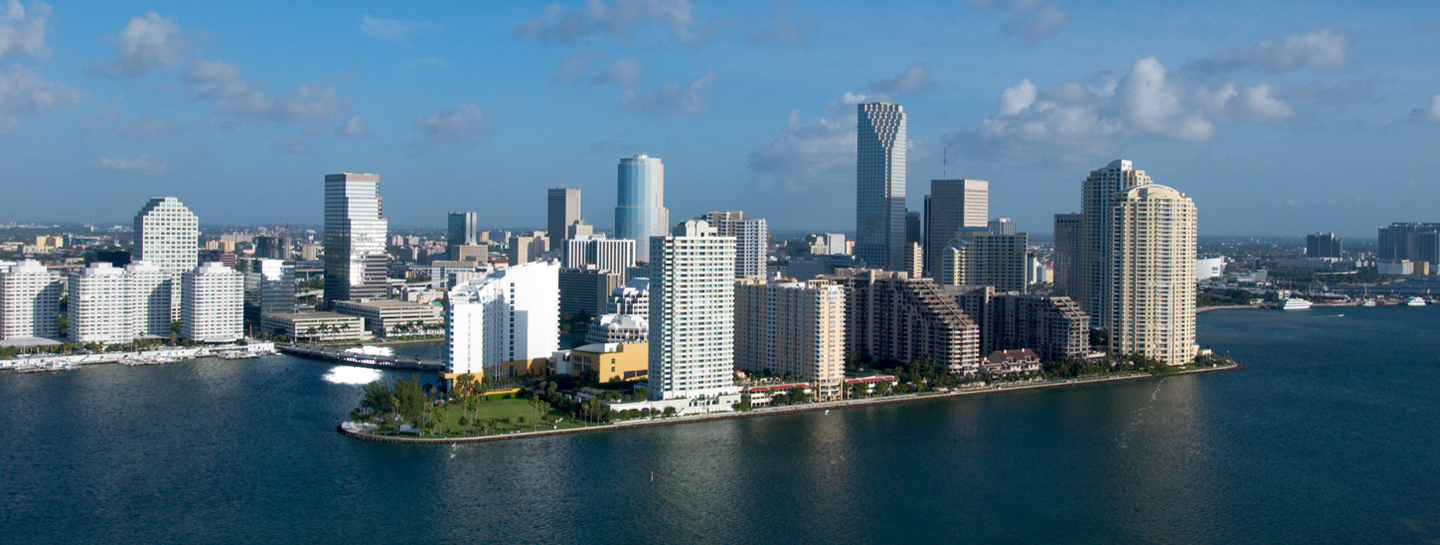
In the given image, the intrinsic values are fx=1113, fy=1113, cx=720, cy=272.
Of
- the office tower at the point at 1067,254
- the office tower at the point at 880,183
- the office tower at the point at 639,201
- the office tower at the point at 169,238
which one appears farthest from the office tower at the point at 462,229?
the office tower at the point at 1067,254

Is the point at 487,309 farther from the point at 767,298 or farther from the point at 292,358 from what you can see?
the point at 292,358

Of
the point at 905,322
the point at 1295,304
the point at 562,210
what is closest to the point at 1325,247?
the point at 1295,304

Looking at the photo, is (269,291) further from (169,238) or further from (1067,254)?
(1067,254)

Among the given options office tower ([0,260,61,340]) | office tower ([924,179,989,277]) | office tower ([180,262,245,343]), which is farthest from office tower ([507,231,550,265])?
office tower ([0,260,61,340])

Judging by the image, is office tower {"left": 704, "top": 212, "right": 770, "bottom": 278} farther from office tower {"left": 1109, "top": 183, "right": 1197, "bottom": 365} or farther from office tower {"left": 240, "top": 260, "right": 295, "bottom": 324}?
office tower {"left": 1109, "top": 183, "right": 1197, "bottom": 365}

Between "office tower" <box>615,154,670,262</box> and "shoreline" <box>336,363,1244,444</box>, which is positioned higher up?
"office tower" <box>615,154,670,262</box>

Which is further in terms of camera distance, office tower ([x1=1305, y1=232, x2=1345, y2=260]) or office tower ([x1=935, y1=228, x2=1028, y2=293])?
office tower ([x1=1305, y1=232, x2=1345, y2=260])
